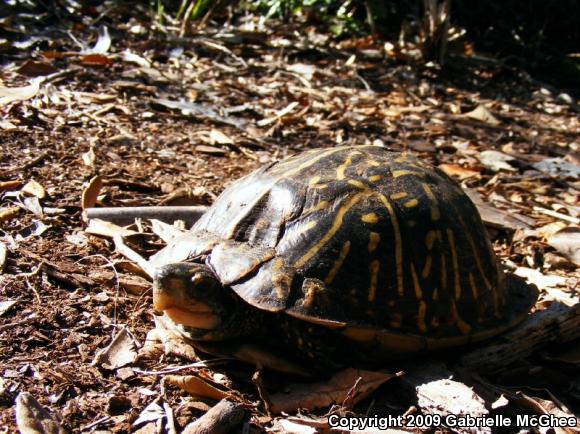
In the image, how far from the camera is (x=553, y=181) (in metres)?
5.78

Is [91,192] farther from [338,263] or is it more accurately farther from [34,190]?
[338,263]

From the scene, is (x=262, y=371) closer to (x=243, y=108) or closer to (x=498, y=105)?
(x=243, y=108)

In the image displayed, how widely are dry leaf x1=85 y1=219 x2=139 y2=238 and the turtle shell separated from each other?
2.67 feet

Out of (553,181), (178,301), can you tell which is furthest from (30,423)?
(553,181)

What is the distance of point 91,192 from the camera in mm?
4402

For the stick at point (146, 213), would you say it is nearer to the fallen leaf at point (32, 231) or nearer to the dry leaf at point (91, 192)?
the dry leaf at point (91, 192)

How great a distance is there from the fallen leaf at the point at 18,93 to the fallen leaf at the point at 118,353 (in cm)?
330

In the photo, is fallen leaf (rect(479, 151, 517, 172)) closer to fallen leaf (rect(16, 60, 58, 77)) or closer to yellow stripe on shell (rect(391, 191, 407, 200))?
yellow stripe on shell (rect(391, 191, 407, 200))

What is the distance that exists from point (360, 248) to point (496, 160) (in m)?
3.52

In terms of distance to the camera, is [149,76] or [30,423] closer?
[30,423]

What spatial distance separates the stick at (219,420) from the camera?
8.49ft

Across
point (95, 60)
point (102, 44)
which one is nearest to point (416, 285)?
point (95, 60)

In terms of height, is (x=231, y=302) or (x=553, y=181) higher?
(x=231, y=302)

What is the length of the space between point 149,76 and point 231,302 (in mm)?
4520
